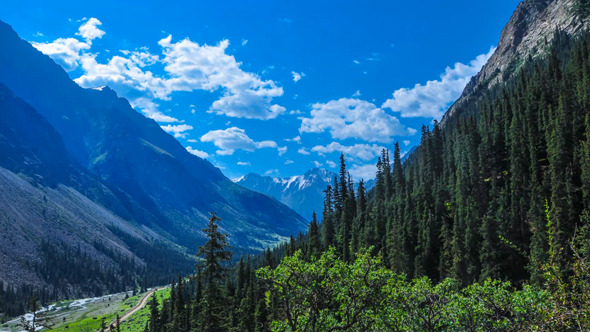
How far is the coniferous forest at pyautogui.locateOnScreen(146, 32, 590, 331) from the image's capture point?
2042cm

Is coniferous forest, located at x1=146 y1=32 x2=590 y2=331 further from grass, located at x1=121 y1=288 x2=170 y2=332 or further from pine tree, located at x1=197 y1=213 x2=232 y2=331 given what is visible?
grass, located at x1=121 y1=288 x2=170 y2=332

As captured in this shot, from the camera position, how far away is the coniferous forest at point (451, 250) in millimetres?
20422

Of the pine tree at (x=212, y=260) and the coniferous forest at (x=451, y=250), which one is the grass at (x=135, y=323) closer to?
the coniferous forest at (x=451, y=250)

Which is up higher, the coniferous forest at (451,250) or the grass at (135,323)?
the coniferous forest at (451,250)

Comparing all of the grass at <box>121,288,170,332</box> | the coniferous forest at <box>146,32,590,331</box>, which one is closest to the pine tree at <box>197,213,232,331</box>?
the coniferous forest at <box>146,32,590,331</box>

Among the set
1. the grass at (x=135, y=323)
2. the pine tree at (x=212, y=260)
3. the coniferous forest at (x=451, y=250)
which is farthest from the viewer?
the grass at (x=135, y=323)

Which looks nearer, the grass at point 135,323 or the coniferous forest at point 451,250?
the coniferous forest at point 451,250

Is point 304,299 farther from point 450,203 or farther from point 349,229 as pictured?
point 349,229

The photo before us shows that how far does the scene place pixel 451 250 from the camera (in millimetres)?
98125

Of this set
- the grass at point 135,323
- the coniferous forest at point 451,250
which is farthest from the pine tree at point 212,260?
the grass at point 135,323

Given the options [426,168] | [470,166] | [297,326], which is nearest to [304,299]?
[297,326]

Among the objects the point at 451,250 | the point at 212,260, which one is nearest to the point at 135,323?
the point at 451,250

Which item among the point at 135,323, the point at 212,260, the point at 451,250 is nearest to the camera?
the point at 212,260

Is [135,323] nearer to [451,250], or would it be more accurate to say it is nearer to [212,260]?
[451,250]
